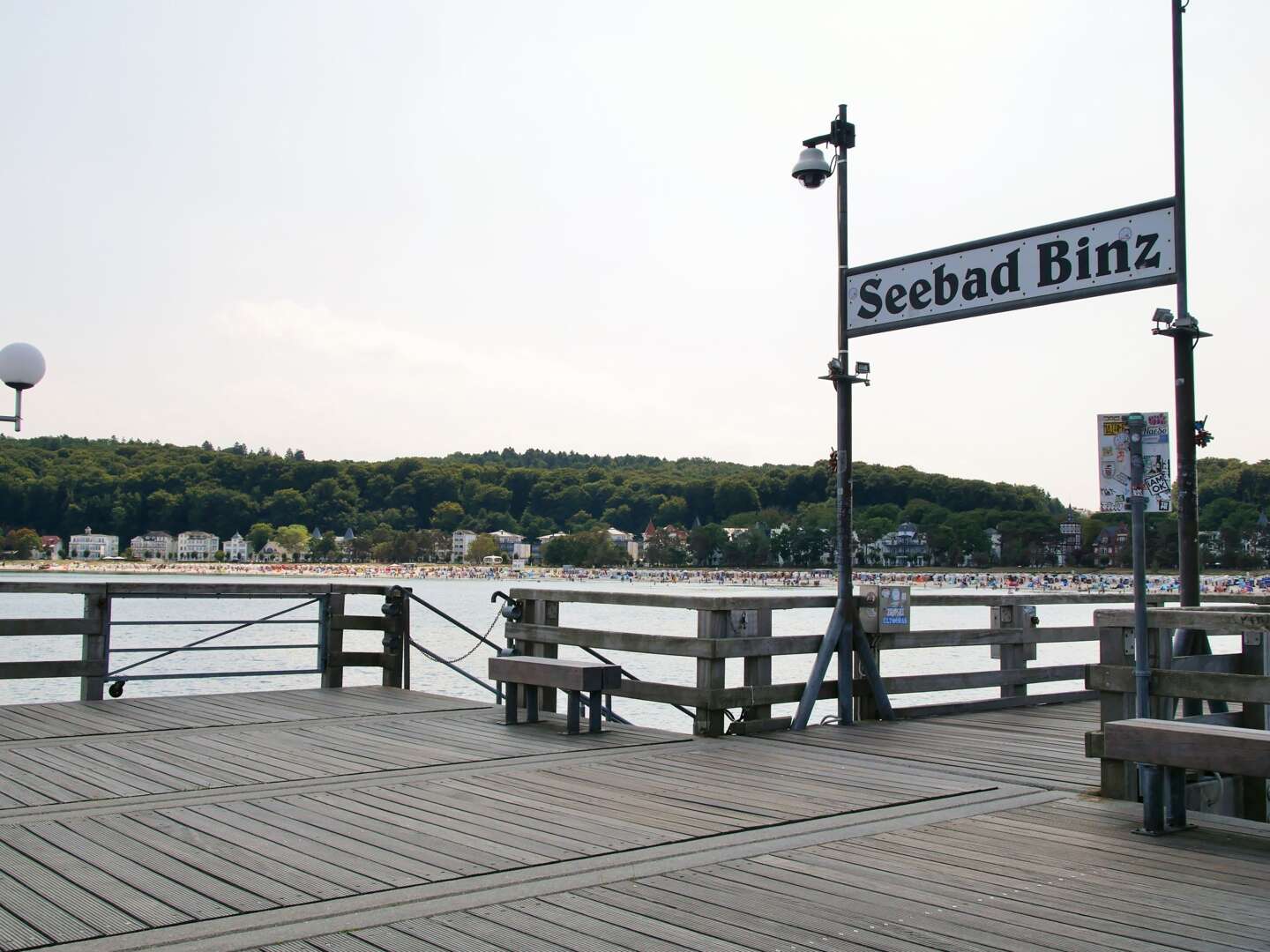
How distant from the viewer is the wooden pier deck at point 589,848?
3.76m

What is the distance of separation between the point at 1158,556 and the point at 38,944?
74009 mm

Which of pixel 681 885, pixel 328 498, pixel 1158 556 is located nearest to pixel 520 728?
pixel 681 885

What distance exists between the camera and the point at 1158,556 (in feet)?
230

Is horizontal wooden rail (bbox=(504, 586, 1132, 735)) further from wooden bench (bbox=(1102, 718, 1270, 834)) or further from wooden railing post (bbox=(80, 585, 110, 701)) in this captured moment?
wooden railing post (bbox=(80, 585, 110, 701))

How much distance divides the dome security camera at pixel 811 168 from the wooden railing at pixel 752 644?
3.02m

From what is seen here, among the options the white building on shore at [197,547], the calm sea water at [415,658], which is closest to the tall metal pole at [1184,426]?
the calm sea water at [415,658]

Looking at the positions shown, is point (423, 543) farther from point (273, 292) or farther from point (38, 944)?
point (38, 944)

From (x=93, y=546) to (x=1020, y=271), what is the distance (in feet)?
457

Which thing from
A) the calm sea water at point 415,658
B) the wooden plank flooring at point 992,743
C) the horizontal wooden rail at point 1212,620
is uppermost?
the horizontal wooden rail at point 1212,620

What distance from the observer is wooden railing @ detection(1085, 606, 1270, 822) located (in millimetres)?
5617

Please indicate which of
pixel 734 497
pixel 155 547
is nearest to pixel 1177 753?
pixel 734 497

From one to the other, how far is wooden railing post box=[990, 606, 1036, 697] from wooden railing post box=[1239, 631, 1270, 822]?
3576mm

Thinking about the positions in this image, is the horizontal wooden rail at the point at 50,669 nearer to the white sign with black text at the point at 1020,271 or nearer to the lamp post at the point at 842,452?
the lamp post at the point at 842,452

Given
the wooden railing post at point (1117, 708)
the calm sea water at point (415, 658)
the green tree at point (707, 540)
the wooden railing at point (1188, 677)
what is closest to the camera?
the wooden railing at point (1188, 677)
